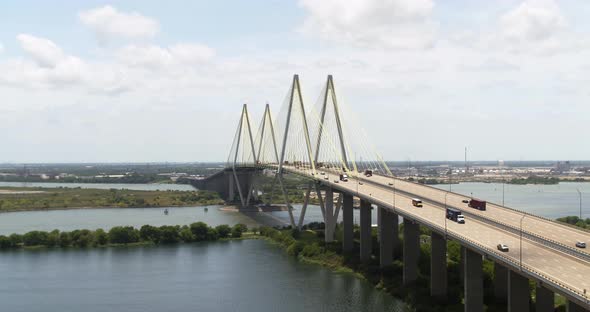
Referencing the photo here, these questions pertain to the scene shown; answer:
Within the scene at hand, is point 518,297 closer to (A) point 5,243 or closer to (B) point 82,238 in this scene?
(B) point 82,238

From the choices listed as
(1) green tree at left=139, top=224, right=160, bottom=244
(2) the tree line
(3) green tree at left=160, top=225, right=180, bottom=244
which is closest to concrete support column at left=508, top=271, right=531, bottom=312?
(2) the tree line

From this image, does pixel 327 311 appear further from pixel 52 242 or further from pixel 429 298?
pixel 52 242

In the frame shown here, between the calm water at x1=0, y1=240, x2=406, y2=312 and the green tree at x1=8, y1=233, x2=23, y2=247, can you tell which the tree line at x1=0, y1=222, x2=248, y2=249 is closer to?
the green tree at x1=8, y1=233, x2=23, y2=247

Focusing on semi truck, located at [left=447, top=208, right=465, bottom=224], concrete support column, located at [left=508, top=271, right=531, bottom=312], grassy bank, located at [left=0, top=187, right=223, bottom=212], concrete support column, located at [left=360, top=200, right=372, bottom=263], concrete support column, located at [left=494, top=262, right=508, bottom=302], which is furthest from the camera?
grassy bank, located at [left=0, top=187, right=223, bottom=212]

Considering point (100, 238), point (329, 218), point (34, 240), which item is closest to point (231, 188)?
point (100, 238)

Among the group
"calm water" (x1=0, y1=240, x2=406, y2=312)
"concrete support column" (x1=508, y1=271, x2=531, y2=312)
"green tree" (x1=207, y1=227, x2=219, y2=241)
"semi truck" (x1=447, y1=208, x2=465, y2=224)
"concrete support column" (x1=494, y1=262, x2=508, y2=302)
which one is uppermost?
"semi truck" (x1=447, y1=208, x2=465, y2=224)

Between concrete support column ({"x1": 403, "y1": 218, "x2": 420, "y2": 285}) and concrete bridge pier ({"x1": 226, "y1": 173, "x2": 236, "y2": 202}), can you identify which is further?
concrete bridge pier ({"x1": 226, "y1": 173, "x2": 236, "y2": 202})
